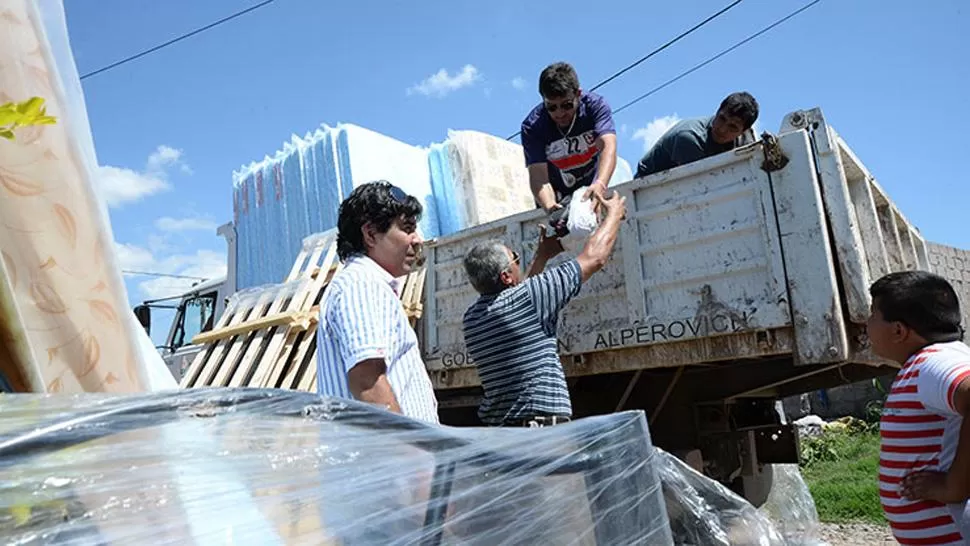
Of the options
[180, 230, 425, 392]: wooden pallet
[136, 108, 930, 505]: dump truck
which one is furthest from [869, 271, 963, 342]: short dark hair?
[180, 230, 425, 392]: wooden pallet

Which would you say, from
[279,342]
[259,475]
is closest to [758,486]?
[279,342]

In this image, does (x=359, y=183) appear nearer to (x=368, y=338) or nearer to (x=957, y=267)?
(x=368, y=338)

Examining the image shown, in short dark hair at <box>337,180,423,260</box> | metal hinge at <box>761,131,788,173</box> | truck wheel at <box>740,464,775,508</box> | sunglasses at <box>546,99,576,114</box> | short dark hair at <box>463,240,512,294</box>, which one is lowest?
truck wheel at <box>740,464,775,508</box>

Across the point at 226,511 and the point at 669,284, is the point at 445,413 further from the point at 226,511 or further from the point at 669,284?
the point at 226,511

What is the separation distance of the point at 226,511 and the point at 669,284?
3.06m

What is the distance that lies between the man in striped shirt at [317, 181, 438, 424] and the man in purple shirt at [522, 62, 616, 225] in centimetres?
167

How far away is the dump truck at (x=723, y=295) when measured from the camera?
10.7ft

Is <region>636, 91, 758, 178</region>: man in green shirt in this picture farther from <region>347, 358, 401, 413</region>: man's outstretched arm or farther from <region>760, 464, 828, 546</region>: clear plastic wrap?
<region>347, 358, 401, 413</region>: man's outstretched arm

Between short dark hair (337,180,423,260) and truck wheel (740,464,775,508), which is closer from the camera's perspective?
short dark hair (337,180,423,260)

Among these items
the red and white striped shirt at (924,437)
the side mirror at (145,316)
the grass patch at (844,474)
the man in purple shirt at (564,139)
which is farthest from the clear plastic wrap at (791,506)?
the side mirror at (145,316)

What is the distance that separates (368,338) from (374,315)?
75mm

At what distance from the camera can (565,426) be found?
167 cm

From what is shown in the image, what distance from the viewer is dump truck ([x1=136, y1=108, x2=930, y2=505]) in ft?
10.7

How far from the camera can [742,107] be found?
417 cm
